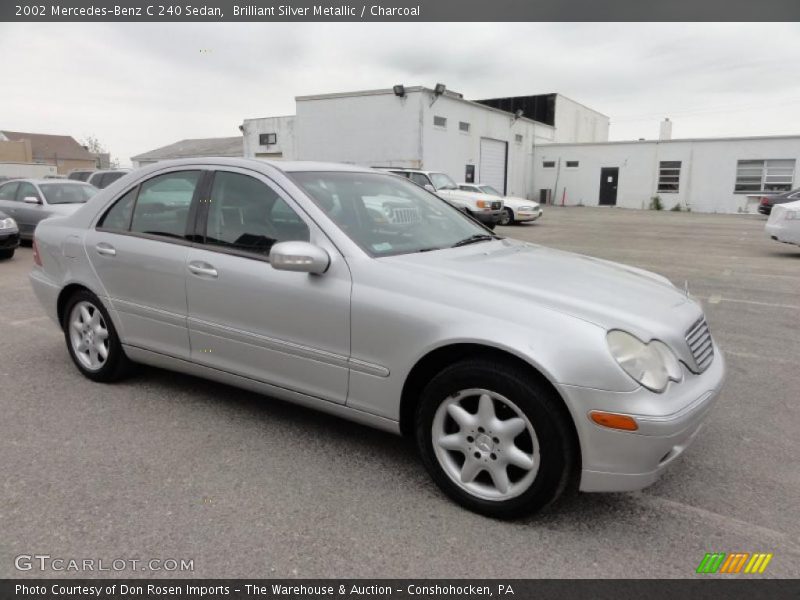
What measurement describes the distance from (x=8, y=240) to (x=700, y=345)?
11488 millimetres

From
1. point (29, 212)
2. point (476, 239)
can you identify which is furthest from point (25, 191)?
point (476, 239)

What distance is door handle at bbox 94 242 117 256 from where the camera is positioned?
13.2 feet

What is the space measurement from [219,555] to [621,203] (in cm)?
3617

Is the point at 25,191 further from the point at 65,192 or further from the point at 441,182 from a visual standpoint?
the point at 441,182

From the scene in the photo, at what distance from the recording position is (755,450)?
3430 millimetres

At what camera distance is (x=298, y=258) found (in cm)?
295

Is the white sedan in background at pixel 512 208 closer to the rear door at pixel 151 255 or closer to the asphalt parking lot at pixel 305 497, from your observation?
the asphalt parking lot at pixel 305 497

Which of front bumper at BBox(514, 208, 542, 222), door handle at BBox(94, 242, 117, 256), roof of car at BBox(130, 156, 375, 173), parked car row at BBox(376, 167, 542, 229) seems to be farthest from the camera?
front bumper at BBox(514, 208, 542, 222)

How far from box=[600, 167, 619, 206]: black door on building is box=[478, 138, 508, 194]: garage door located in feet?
19.9

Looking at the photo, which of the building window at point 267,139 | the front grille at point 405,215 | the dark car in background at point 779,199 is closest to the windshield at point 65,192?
the front grille at point 405,215

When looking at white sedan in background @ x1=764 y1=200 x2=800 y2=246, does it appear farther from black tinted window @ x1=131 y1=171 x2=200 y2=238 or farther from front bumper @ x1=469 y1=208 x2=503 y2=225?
black tinted window @ x1=131 y1=171 x2=200 y2=238

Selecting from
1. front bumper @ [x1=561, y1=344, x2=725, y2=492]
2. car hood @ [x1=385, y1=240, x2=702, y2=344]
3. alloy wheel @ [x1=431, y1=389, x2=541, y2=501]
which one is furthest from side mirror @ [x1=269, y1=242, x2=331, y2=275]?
front bumper @ [x1=561, y1=344, x2=725, y2=492]
